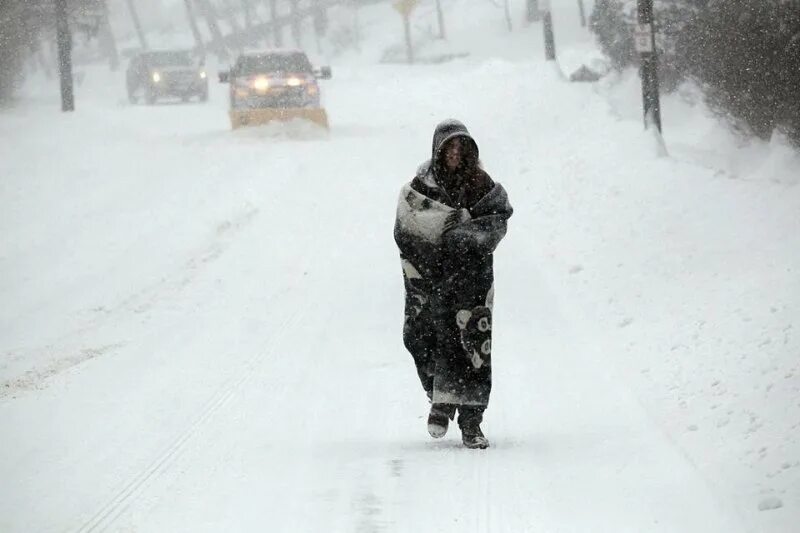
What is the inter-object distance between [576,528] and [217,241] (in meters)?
10.4

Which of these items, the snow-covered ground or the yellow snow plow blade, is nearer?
the snow-covered ground

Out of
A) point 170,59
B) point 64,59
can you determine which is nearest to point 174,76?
point 170,59

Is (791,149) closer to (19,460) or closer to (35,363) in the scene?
(35,363)

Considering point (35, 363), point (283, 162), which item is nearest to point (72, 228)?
point (283, 162)

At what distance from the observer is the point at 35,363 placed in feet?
32.6

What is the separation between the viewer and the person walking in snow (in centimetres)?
652

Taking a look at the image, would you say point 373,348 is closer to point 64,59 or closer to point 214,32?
point 64,59

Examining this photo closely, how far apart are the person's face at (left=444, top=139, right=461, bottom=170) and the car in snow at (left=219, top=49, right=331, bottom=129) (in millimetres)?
18304

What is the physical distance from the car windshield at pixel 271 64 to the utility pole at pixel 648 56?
8981 mm

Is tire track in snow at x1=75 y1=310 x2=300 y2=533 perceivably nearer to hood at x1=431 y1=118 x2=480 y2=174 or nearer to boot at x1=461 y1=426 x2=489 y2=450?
boot at x1=461 y1=426 x2=489 y2=450

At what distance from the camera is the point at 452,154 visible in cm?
640

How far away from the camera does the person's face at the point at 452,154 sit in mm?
6348

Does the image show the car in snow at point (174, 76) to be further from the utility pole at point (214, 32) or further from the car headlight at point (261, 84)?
the utility pole at point (214, 32)

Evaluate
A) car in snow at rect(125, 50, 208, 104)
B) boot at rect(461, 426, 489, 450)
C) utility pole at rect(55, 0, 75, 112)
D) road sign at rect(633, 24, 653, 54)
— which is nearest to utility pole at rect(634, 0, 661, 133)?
road sign at rect(633, 24, 653, 54)
